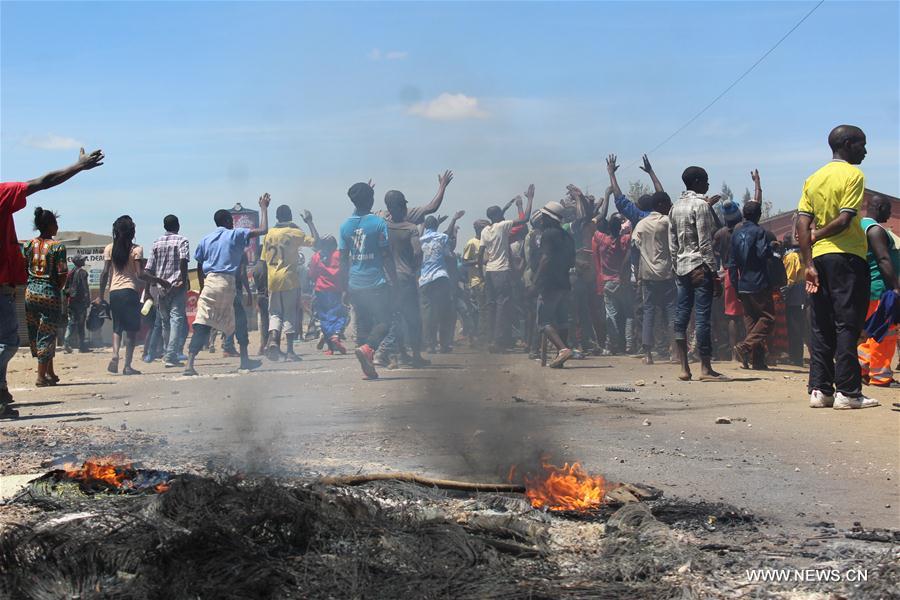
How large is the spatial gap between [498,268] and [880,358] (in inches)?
298

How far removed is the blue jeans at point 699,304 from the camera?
35.7ft

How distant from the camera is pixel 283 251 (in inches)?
630

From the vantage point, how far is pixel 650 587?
12.0 ft

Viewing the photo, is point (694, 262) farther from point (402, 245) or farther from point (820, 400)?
point (402, 245)

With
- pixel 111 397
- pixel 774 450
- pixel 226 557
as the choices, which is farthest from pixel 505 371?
pixel 226 557

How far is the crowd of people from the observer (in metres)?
8.20

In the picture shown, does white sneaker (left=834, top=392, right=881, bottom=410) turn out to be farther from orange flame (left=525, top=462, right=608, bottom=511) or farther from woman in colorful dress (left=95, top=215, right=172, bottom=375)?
woman in colorful dress (left=95, top=215, right=172, bottom=375)

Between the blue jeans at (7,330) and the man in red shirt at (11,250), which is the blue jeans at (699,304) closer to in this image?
the man in red shirt at (11,250)

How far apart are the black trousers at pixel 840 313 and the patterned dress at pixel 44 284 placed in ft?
26.1

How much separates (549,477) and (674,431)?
2563mm

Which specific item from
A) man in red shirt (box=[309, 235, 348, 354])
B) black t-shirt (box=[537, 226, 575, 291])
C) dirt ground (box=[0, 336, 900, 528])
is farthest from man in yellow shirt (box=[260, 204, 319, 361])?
black t-shirt (box=[537, 226, 575, 291])

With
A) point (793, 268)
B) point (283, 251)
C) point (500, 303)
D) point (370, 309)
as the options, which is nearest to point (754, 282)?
point (793, 268)

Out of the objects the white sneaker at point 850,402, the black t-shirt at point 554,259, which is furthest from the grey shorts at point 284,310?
the white sneaker at point 850,402

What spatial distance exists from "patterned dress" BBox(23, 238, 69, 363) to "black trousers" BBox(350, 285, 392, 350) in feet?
11.3
